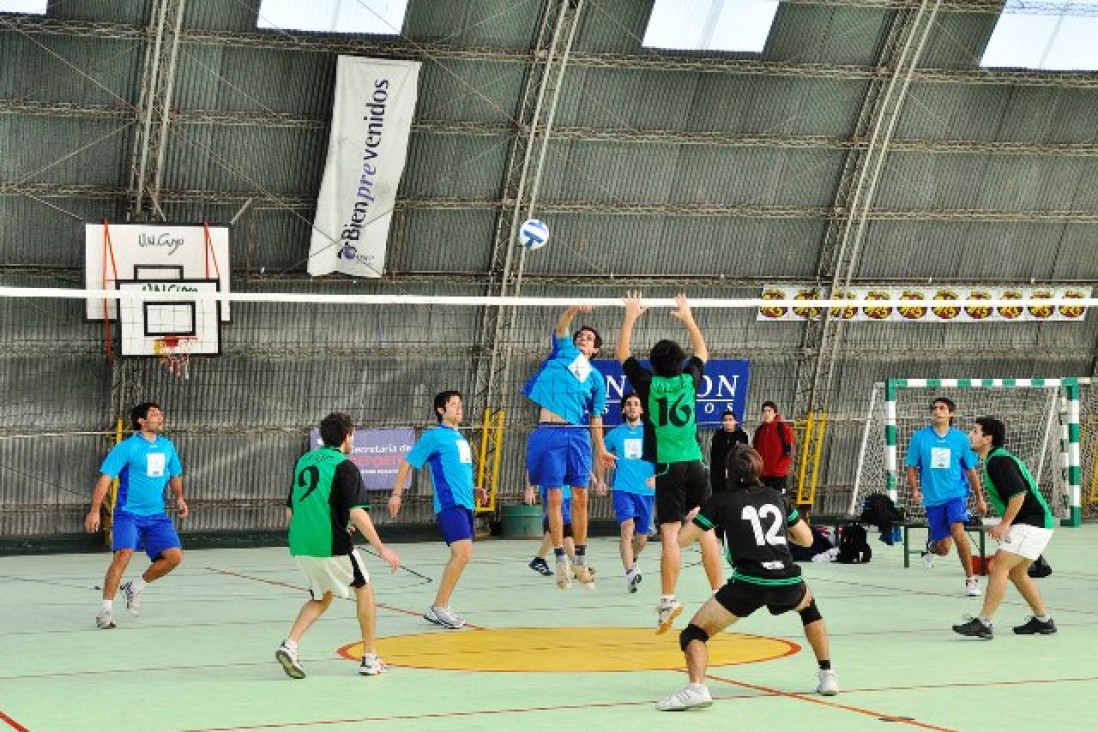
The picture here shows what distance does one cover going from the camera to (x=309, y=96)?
28109mm

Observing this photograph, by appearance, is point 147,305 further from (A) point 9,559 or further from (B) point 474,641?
(B) point 474,641

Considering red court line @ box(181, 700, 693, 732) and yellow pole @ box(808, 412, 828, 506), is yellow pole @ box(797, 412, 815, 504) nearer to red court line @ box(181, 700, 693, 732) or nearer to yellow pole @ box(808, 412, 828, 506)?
yellow pole @ box(808, 412, 828, 506)

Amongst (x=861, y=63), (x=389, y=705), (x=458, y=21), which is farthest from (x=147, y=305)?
(x=389, y=705)

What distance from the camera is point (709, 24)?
2956 centimetres

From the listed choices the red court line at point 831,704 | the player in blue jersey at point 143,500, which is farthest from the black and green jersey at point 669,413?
the player in blue jersey at point 143,500

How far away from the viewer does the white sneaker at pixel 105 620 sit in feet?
50.6

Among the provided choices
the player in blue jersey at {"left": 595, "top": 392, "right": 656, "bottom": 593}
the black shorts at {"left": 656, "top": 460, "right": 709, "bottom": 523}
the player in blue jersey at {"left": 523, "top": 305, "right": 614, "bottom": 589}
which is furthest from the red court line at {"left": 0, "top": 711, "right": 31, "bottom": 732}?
the player in blue jersey at {"left": 595, "top": 392, "right": 656, "bottom": 593}

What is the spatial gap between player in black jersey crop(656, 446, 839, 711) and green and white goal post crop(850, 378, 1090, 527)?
755 inches

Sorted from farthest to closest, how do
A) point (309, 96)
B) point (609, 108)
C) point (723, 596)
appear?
1. point (609, 108)
2. point (309, 96)
3. point (723, 596)

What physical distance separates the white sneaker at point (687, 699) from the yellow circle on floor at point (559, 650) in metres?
1.88

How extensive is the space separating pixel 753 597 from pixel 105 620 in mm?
6934

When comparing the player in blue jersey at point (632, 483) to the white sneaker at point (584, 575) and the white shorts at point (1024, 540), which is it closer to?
the white sneaker at point (584, 575)

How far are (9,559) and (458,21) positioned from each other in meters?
10.6

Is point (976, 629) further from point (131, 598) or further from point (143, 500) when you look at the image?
point (131, 598)
